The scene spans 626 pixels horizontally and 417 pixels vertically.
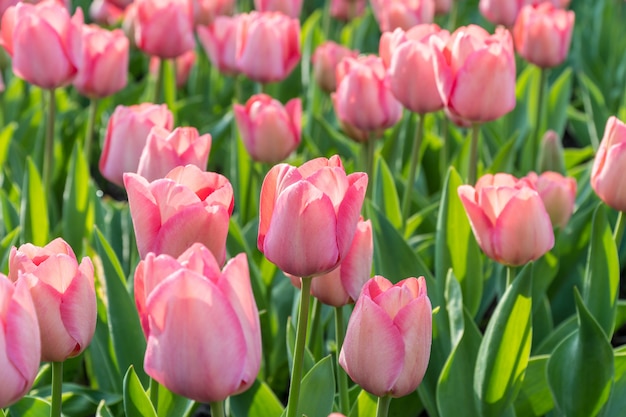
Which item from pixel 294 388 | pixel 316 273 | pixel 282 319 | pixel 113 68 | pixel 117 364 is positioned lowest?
pixel 282 319

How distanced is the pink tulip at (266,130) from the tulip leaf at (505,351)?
0.71 metres

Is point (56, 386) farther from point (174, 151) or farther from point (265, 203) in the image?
point (174, 151)

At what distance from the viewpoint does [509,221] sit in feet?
4.41

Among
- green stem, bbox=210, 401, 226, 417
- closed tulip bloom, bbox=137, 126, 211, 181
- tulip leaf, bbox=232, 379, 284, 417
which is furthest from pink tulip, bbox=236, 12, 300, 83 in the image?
green stem, bbox=210, 401, 226, 417

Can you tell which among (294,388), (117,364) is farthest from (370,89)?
(294,388)

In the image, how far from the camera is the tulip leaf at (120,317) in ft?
4.66

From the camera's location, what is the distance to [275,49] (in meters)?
2.21

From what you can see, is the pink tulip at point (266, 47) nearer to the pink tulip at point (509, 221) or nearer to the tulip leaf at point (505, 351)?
the pink tulip at point (509, 221)

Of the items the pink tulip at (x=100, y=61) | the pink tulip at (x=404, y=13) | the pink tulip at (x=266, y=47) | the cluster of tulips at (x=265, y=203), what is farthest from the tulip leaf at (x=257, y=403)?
the pink tulip at (x=404, y=13)

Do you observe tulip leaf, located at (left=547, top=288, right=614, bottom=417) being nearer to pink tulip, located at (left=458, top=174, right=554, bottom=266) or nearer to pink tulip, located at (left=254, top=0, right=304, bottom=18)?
pink tulip, located at (left=458, top=174, right=554, bottom=266)

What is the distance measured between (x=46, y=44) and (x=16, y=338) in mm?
1011

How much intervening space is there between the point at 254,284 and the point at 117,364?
1.06ft

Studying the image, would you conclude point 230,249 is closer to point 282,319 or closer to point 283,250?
point 282,319

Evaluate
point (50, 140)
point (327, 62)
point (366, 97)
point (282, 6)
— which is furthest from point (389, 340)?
point (282, 6)
